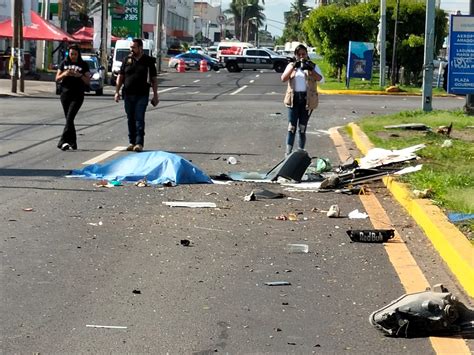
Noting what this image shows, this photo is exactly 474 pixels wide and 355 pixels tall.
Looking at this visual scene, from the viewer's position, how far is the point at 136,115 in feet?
54.3

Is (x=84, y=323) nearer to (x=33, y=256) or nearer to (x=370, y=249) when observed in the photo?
(x=33, y=256)

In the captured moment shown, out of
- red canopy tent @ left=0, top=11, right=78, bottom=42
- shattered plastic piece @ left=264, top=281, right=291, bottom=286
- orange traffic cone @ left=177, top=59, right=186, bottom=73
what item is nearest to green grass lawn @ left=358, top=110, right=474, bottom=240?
shattered plastic piece @ left=264, top=281, right=291, bottom=286

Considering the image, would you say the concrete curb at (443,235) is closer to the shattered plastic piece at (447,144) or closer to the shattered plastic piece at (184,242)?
the shattered plastic piece at (184,242)

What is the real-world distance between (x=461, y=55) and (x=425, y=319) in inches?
648

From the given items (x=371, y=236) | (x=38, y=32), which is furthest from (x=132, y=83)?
(x=38, y=32)

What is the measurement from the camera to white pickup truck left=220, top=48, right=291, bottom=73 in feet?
257

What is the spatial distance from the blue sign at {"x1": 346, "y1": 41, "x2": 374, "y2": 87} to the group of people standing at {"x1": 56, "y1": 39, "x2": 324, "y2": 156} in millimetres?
29991

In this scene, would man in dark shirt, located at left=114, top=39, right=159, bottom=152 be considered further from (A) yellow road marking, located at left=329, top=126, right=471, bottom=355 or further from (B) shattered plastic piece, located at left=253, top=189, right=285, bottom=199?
(A) yellow road marking, located at left=329, top=126, right=471, bottom=355

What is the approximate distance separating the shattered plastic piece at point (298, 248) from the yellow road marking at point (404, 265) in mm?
745

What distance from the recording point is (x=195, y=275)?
7859 mm

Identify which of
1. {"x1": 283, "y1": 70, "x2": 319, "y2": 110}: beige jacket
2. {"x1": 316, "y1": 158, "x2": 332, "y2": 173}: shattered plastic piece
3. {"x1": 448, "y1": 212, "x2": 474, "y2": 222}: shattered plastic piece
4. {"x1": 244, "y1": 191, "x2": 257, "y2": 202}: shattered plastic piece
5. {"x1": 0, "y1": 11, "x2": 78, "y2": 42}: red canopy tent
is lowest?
{"x1": 244, "y1": 191, "x2": 257, "y2": 202}: shattered plastic piece

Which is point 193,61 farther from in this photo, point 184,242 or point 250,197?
point 184,242

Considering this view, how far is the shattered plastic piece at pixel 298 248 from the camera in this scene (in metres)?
8.89

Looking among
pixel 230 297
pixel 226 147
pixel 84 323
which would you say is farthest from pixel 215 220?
pixel 226 147
